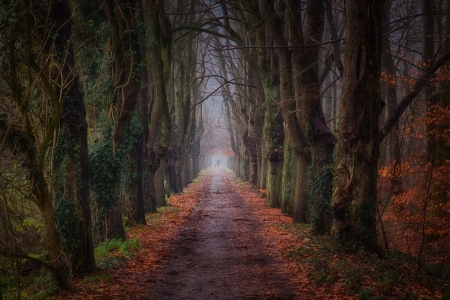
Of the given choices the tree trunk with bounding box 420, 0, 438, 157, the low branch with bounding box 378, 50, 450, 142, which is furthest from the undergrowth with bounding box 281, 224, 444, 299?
the tree trunk with bounding box 420, 0, 438, 157

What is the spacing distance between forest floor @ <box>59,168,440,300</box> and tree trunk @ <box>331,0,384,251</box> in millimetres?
795

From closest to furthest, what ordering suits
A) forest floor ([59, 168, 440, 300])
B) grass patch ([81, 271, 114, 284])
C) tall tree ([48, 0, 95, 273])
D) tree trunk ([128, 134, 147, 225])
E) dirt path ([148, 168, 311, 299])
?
forest floor ([59, 168, 440, 300])
dirt path ([148, 168, 311, 299])
grass patch ([81, 271, 114, 284])
tall tree ([48, 0, 95, 273])
tree trunk ([128, 134, 147, 225])

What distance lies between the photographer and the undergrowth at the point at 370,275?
6.46 metres

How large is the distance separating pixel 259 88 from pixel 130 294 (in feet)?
52.3

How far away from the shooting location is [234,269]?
887 centimetres

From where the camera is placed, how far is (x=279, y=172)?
20094 mm

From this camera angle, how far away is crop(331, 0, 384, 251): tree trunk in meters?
9.12

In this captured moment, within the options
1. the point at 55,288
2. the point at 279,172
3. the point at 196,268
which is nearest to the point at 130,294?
the point at 55,288

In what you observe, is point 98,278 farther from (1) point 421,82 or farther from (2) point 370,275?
(1) point 421,82

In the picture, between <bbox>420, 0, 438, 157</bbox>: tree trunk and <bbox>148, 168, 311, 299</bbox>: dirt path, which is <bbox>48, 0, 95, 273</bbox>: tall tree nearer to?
<bbox>148, 168, 311, 299</bbox>: dirt path

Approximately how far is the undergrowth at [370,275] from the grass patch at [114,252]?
398 centimetres

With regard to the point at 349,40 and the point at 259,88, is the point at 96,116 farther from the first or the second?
the point at 259,88

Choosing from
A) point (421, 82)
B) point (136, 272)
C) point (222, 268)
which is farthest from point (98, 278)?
point (421, 82)

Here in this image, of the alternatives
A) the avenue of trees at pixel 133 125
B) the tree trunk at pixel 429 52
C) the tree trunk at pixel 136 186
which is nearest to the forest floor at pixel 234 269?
the tree trunk at pixel 136 186
